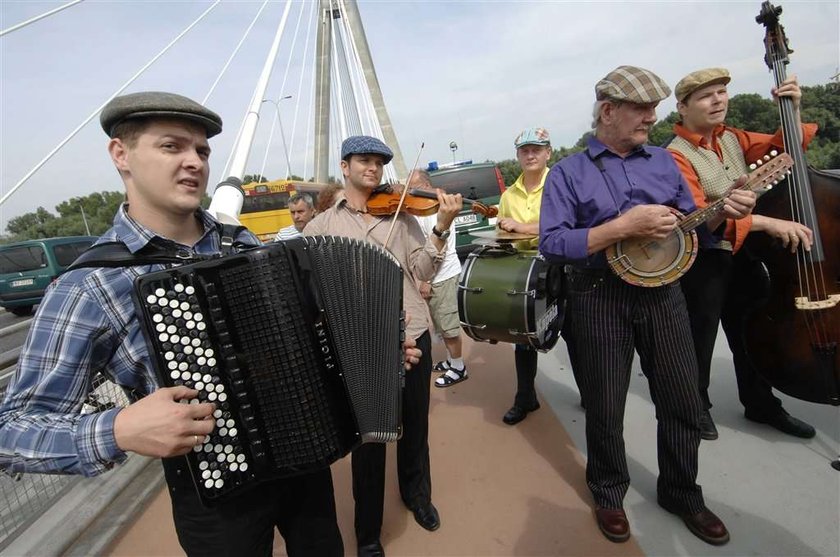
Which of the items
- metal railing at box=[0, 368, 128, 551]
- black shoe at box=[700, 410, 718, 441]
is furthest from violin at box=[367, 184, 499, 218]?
black shoe at box=[700, 410, 718, 441]

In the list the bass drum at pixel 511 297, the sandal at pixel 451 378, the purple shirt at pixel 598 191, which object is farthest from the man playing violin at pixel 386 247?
the sandal at pixel 451 378

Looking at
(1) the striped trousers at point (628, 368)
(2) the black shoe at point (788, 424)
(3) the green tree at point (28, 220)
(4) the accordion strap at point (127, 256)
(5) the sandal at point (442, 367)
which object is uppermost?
(3) the green tree at point (28, 220)

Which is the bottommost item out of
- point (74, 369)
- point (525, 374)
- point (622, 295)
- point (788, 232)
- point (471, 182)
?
point (525, 374)

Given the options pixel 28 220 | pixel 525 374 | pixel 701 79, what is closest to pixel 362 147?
pixel 701 79

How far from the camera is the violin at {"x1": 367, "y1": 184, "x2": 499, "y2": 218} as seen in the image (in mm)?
2088

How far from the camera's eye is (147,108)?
105cm

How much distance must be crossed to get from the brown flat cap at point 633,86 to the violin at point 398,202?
978mm

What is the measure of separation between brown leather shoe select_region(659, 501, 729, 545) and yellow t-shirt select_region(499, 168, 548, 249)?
5.39 ft

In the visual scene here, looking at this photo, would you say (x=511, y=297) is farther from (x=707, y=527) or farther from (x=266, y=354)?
(x=266, y=354)

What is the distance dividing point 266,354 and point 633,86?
1654 mm

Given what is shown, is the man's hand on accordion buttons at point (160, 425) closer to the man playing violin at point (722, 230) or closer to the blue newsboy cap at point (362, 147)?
the blue newsboy cap at point (362, 147)

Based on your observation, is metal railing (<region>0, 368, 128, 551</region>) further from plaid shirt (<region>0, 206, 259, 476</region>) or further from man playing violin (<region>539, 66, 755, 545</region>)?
man playing violin (<region>539, 66, 755, 545</region>)

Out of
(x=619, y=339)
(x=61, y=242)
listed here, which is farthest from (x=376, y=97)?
(x=619, y=339)

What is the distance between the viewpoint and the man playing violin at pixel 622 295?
1759mm
